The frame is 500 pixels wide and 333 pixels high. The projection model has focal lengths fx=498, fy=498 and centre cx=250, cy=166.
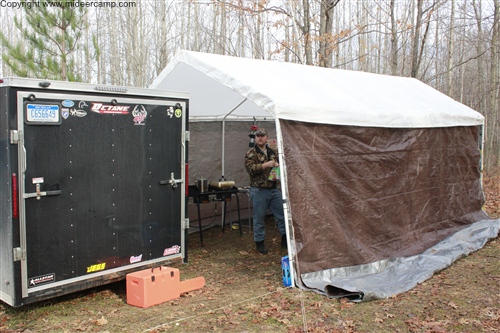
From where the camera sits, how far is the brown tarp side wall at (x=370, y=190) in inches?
227

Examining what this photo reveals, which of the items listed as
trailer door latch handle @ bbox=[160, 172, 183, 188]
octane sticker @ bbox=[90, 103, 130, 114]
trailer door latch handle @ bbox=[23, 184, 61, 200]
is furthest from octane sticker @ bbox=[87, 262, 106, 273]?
octane sticker @ bbox=[90, 103, 130, 114]

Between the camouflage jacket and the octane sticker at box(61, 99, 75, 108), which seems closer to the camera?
the octane sticker at box(61, 99, 75, 108)

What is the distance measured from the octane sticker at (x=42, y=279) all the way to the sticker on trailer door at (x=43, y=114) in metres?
1.47

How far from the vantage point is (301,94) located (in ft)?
20.2

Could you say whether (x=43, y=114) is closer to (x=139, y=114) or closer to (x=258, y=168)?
(x=139, y=114)

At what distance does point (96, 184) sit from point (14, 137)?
37.7 inches

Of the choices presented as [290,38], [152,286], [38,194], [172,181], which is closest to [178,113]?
[172,181]

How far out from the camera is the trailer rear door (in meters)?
4.66

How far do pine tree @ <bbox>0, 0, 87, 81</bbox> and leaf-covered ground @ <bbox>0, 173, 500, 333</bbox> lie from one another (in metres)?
9.48

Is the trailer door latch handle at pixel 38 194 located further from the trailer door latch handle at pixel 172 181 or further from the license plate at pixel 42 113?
the trailer door latch handle at pixel 172 181

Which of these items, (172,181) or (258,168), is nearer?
(172,181)

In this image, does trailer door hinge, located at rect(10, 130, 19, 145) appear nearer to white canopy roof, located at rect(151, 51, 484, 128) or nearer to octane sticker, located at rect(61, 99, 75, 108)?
octane sticker, located at rect(61, 99, 75, 108)

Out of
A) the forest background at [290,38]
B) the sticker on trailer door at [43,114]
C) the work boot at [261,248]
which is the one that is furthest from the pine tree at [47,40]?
the sticker on trailer door at [43,114]

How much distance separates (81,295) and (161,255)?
3.20ft
